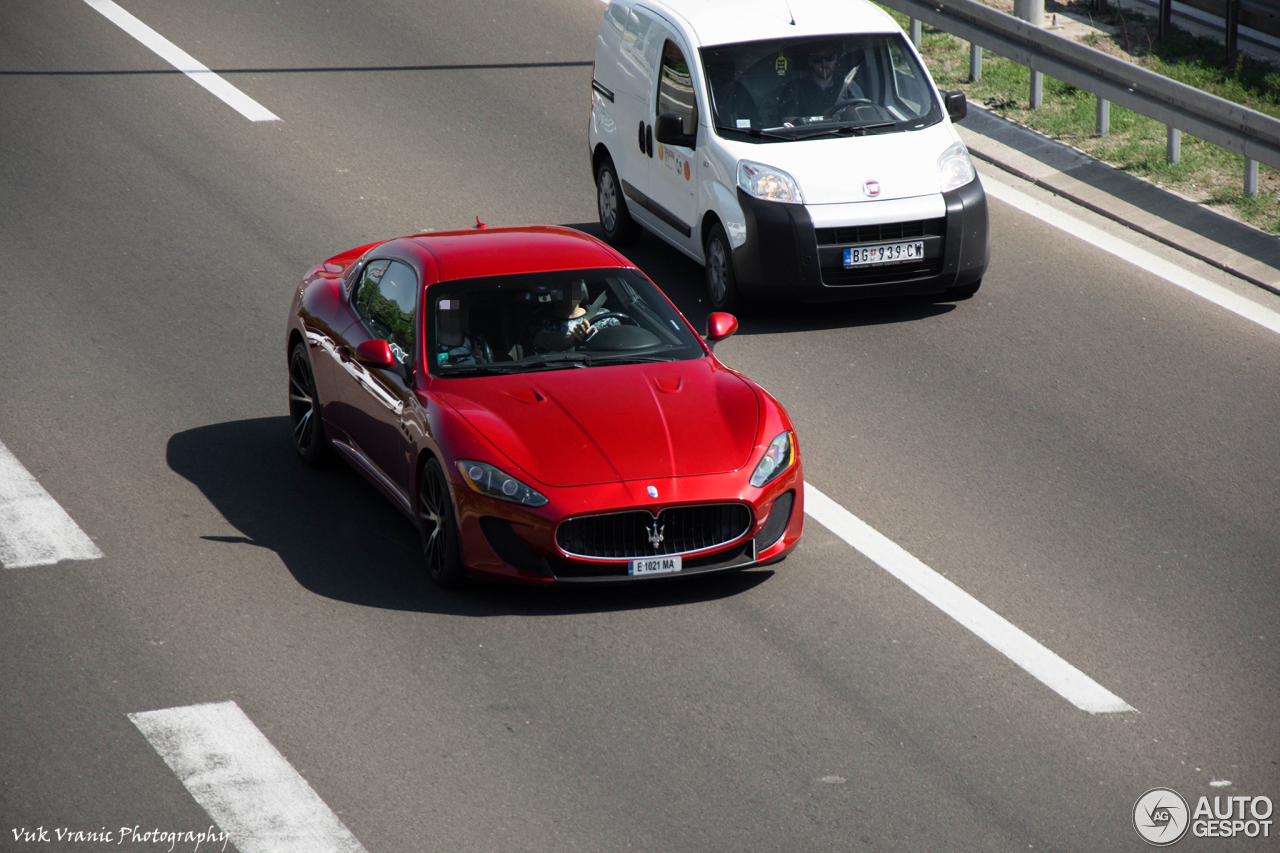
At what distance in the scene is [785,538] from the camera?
8109mm

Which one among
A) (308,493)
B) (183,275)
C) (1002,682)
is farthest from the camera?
(183,275)

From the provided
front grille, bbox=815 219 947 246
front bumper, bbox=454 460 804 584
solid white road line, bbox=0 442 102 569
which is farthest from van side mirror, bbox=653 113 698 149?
solid white road line, bbox=0 442 102 569

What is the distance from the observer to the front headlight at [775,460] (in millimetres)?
7953

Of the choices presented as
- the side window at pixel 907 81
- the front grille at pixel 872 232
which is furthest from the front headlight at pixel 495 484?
the side window at pixel 907 81

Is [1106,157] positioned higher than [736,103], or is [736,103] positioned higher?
[736,103]

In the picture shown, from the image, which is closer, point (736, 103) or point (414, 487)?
point (414, 487)

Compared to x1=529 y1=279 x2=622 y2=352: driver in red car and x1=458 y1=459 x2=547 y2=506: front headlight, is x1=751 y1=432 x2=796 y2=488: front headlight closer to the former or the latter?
x1=458 y1=459 x2=547 y2=506: front headlight

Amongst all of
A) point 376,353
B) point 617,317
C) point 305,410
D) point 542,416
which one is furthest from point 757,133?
point 542,416

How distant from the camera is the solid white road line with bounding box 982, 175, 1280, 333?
12.1 m

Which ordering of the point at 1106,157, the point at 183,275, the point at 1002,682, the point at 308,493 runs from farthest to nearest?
the point at 1106,157 → the point at 183,275 → the point at 308,493 → the point at 1002,682

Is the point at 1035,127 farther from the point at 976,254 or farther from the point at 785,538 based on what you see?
the point at 785,538

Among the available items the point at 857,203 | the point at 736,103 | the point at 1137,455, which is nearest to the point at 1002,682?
the point at 1137,455

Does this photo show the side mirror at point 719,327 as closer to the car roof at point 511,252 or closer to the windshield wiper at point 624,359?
the windshield wiper at point 624,359

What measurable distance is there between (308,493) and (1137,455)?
4.81 meters
